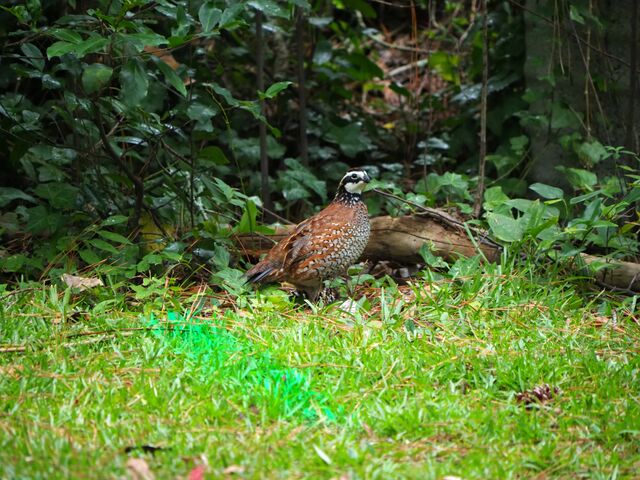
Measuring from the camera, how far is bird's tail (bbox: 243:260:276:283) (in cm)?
598

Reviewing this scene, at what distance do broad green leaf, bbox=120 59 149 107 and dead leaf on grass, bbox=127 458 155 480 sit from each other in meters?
2.50

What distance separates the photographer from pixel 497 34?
9.27 meters

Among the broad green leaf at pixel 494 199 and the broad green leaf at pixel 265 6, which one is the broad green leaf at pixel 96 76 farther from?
the broad green leaf at pixel 494 199

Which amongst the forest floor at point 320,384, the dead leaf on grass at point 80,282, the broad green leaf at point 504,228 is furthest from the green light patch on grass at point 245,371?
the broad green leaf at point 504,228

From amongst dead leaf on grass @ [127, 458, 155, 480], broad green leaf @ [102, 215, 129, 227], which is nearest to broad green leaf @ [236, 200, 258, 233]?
broad green leaf @ [102, 215, 129, 227]

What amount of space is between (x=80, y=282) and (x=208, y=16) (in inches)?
75.1

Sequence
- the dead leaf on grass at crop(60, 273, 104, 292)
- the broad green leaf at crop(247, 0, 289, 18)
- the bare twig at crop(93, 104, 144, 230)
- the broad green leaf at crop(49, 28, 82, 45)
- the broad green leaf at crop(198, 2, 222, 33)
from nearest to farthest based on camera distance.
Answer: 1. the broad green leaf at crop(49, 28, 82, 45)
2. the broad green leaf at crop(198, 2, 222, 33)
3. the broad green leaf at crop(247, 0, 289, 18)
4. the dead leaf on grass at crop(60, 273, 104, 292)
5. the bare twig at crop(93, 104, 144, 230)

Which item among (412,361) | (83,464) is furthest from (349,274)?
(83,464)

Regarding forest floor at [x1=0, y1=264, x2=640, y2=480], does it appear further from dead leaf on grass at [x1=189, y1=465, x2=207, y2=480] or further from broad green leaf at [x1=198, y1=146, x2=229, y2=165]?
broad green leaf at [x1=198, y1=146, x2=229, y2=165]

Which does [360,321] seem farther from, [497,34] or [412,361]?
[497,34]

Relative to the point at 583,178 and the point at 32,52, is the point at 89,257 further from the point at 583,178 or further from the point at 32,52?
the point at 583,178

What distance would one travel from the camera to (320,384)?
13.9ft

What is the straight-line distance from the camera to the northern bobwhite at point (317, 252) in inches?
234

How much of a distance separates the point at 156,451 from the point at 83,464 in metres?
0.32
